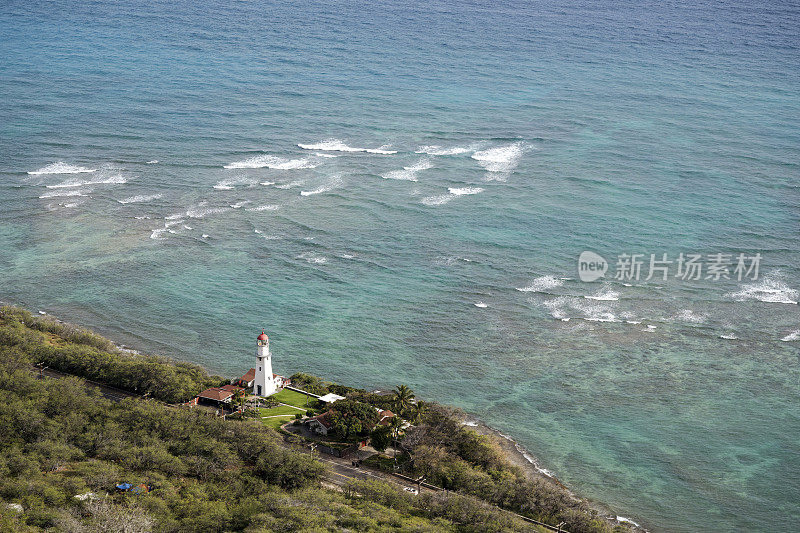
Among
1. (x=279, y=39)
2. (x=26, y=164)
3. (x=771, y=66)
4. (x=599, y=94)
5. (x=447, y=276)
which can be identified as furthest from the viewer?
(x=279, y=39)

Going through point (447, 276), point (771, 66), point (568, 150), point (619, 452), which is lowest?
point (619, 452)

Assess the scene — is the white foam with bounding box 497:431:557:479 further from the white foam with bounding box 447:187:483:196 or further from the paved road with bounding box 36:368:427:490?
the white foam with bounding box 447:187:483:196

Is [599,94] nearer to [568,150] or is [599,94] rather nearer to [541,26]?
[568,150]

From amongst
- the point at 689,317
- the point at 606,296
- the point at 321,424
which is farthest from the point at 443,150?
the point at 321,424

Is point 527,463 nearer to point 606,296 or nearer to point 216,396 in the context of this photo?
point 216,396

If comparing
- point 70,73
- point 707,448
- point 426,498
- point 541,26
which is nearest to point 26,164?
point 70,73

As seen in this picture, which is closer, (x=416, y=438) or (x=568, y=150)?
(x=416, y=438)

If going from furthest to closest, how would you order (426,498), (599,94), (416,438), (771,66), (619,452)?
(771,66)
(599,94)
(619,452)
(416,438)
(426,498)
